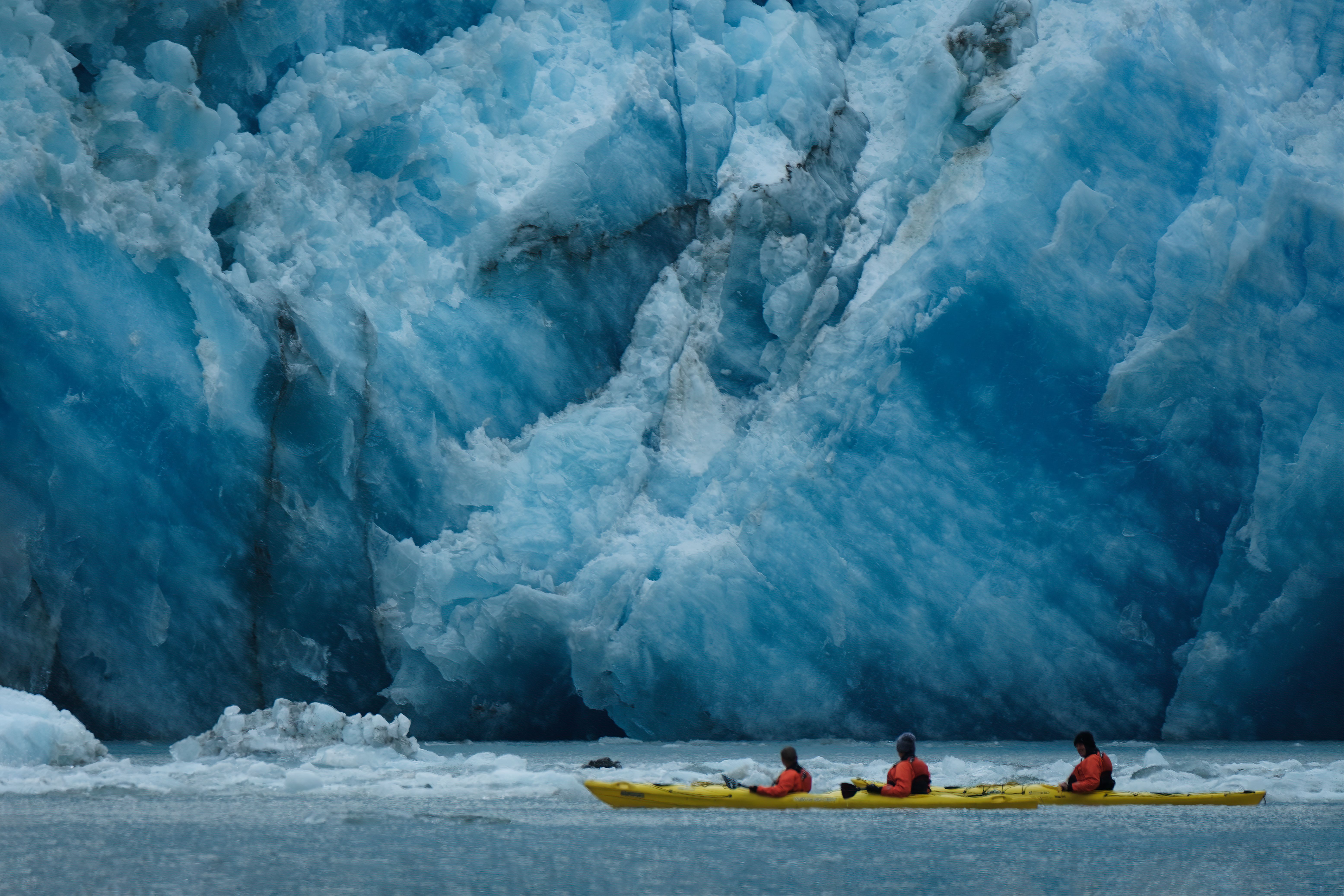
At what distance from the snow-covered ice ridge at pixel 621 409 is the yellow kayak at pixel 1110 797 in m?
3.63

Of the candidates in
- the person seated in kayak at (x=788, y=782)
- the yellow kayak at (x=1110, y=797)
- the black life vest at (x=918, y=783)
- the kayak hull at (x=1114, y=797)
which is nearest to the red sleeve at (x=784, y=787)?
the person seated in kayak at (x=788, y=782)

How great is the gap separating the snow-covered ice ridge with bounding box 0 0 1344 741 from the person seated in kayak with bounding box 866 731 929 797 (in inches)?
157

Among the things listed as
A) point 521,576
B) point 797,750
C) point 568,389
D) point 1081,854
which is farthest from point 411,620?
point 1081,854

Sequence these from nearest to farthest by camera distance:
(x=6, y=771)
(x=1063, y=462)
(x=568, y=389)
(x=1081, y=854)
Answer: (x=1081, y=854)
(x=6, y=771)
(x=1063, y=462)
(x=568, y=389)

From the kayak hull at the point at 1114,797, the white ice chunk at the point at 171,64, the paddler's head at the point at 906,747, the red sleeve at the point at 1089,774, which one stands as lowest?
the kayak hull at the point at 1114,797

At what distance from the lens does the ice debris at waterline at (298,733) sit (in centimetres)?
1115

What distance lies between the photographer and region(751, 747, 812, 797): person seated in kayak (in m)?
8.73

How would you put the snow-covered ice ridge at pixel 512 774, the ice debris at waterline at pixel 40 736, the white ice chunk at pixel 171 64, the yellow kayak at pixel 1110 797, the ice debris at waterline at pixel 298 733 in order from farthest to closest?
1. the white ice chunk at pixel 171 64
2. the ice debris at waterline at pixel 298 733
3. the ice debris at waterline at pixel 40 736
4. the snow-covered ice ridge at pixel 512 774
5. the yellow kayak at pixel 1110 797

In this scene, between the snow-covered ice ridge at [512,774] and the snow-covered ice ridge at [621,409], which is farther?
the snow-covered ice ridge at [621,409]

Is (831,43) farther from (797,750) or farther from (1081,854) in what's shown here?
(1081,854)

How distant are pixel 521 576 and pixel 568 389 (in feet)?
6.21

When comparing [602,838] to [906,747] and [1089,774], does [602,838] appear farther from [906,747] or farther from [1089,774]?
[1089,774]

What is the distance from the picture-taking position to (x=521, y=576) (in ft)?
42.1

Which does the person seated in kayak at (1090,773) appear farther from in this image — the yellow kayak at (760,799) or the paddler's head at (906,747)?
the paddler's head at (906,747)
